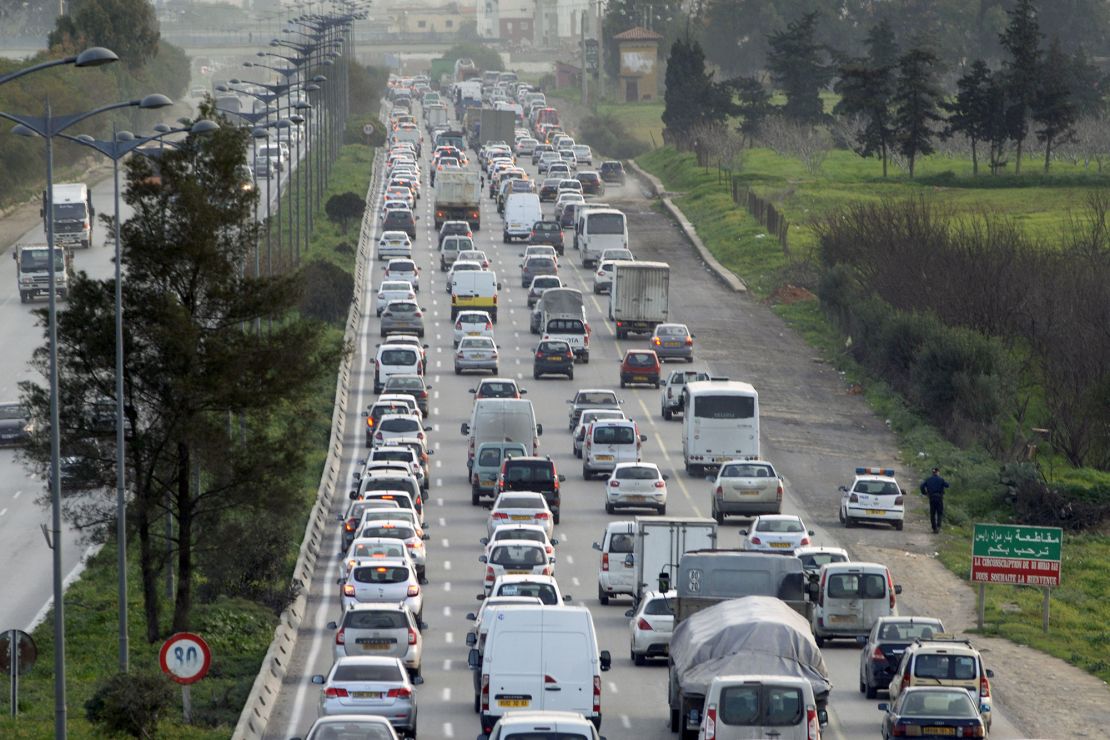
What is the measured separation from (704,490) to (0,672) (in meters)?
22.7

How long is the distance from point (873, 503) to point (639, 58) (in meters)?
152

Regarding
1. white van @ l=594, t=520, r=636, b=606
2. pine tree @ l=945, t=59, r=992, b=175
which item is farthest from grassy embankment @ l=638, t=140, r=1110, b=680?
white van @ l=594, t=520, r=636, b=606

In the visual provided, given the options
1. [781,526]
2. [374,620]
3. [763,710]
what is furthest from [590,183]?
[763,710]

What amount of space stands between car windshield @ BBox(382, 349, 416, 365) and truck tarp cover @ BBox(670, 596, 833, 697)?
37666 mm

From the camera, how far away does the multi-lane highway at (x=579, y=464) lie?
31.3m

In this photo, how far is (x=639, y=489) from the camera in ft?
158

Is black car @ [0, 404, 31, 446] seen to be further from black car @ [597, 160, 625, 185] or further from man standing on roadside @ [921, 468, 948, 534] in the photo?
black car @ [597, 160, 625, 185]

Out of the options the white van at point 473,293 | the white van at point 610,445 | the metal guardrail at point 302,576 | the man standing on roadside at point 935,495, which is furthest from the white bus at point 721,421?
the white van at point 473,293

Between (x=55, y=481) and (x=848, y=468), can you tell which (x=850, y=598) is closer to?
(x=55, y=481)

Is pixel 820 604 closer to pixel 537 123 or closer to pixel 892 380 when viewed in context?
pixel 892 380

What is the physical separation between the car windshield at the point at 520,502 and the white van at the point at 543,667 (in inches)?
710

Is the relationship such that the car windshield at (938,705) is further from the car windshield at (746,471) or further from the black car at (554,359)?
the black car at (554,359)

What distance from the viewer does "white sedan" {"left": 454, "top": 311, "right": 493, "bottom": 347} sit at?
7312 cm

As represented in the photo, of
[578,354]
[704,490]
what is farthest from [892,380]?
[704,490]
